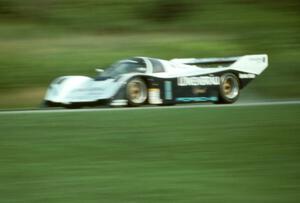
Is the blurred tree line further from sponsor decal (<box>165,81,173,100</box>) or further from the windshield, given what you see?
sponsor decal (<box>165,81,173,100</box>)

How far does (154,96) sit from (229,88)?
1.69 m

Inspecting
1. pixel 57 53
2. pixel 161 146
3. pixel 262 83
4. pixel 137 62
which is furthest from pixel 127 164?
pixel 57 53

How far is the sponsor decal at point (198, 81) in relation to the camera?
13680 mm

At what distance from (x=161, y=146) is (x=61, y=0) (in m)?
18.9

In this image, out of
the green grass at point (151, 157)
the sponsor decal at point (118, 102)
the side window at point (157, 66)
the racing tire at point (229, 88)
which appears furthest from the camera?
the racing tire at point (229, 88)

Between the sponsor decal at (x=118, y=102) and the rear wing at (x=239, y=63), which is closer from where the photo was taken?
the sponsor decal at (x=118, y=102)

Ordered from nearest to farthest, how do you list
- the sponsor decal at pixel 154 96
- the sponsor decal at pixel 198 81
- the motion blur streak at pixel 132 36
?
1. the sponsor decal at pixel 154 96
2. the sponsor decal at pixel 198 81
3. the motion blur streak at pixel 132 36

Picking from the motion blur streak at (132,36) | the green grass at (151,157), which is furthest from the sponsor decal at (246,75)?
the green grass at (151,157)

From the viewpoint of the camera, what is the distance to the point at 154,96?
523 inches

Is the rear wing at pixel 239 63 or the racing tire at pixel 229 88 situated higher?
the rear wing at pixel 239 63

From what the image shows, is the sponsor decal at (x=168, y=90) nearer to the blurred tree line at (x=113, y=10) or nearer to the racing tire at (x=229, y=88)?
the racing tire at (x=229, y=88)

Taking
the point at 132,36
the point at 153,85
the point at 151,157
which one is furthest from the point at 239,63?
the point at 132,36

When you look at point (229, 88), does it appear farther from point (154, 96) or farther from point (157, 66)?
point (154, 96)

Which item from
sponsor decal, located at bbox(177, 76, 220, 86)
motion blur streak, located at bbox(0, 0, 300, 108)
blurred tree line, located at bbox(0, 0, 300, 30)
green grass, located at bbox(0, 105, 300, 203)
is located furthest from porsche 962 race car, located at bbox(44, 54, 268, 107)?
blurred tree line, located at bbox(0, 0, 300, 30)
